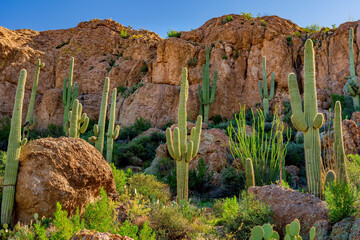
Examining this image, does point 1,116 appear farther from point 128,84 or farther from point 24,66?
point 128,84

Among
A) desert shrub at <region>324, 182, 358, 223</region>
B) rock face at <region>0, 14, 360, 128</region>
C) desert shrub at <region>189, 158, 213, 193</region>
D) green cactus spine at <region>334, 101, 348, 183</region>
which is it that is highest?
rock face at <region>0, 14, 360, 128</region>

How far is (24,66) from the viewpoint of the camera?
22.2 m

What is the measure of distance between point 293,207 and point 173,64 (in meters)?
17.2

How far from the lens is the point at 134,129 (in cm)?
1805

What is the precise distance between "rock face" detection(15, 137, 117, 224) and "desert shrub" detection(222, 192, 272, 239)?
292 cm

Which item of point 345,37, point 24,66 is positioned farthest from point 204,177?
point 24,66

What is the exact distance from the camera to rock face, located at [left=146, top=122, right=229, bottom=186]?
11.0m

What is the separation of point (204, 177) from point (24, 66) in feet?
57.9

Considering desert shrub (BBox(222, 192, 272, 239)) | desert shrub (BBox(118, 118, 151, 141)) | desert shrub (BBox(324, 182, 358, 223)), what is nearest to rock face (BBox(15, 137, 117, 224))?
desert shrub (BBox(222, 192, 272, 239))

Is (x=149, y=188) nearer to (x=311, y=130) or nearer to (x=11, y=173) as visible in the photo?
→ (x=11, y=173)

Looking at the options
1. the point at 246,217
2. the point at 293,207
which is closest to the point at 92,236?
the point at 246,217

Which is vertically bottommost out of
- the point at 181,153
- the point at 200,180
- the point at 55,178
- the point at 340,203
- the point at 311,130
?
the point at 200,180

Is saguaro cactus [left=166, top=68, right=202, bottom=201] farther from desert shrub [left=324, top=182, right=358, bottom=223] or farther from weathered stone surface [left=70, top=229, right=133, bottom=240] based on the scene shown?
weathered stone surface [left=70, top=229, right=133, bottom=240]

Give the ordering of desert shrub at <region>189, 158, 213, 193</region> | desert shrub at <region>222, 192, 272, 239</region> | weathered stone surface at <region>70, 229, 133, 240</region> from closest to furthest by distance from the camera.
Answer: weathered stone surface at <region>70, 229, 133, 240</region> < desert shrub at <region>222, 192, 272, 239</region> < desert shrub at <region>189, 158, 213, 193</region>
